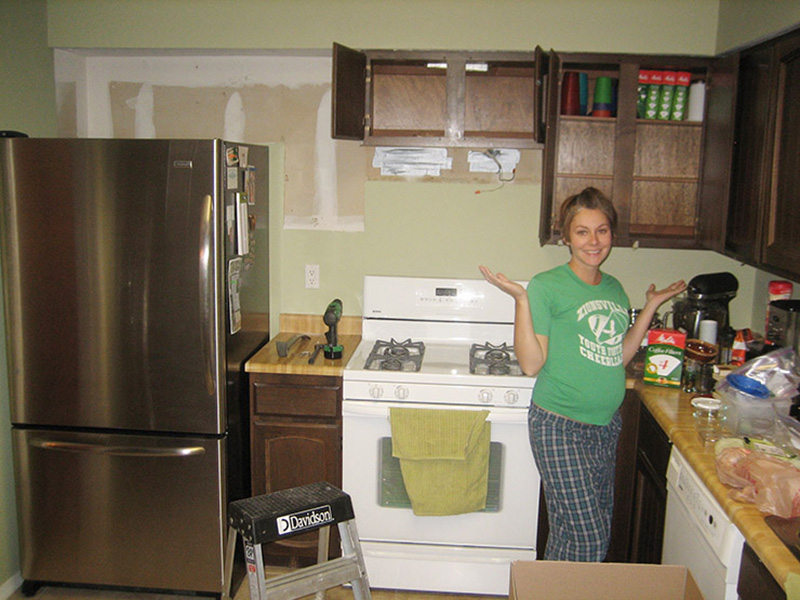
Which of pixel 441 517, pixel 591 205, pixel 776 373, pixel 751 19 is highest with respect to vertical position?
pixel 751 19

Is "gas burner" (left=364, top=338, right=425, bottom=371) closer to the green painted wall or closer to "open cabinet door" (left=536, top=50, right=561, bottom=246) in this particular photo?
"open cabinet door" (left=536, top=50, right=561, bottom=246)

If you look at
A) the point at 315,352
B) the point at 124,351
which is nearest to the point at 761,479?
Answer: the point at 315,352

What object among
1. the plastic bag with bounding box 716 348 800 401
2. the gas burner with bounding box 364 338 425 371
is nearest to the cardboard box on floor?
the plastic bag with bounding box 716 348 800 401

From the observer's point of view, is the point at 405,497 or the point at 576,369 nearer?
the point at 576,369

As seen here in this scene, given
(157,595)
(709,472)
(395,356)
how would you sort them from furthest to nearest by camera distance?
(395,356)
(157,595)
(709,472)

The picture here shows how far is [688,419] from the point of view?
2.24 metres

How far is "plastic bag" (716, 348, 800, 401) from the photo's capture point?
85.4 inches

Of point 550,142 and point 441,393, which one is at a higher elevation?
point 550,142

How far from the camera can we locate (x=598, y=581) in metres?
1.74

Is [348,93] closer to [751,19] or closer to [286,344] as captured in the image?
[286,344]

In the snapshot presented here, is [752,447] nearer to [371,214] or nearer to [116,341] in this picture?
[371,214]

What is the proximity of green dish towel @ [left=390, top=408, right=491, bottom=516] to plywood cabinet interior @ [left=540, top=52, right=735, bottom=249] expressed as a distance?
2.71ft

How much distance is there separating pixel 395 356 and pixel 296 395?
423 mm

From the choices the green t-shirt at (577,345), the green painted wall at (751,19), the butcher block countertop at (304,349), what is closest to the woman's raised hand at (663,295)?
Answer: the green t-shirt at (577,345)
